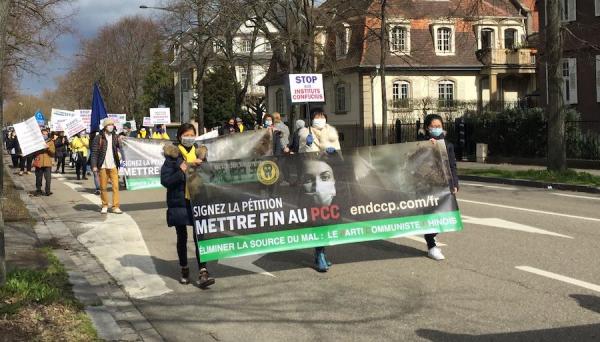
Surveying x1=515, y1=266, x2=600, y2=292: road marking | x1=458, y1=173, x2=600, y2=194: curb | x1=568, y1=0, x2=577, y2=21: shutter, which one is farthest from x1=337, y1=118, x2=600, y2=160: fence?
x1=515, y1=266, x2=600, y2=292: road marking

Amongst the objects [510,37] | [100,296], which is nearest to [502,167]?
[100,296]

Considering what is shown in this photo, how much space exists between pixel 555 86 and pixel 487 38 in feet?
102

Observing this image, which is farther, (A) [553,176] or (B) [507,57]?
(B) [507,57]

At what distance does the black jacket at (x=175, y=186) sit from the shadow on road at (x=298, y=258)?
105 cm

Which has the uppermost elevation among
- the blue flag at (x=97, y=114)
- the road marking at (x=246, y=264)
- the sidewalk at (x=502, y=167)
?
the blue flag at (x=97, y=114)

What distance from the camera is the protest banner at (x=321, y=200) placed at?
7400 millimetres

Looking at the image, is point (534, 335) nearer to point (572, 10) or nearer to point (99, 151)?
point (99, 151)

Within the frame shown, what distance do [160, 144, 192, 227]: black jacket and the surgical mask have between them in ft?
4.59

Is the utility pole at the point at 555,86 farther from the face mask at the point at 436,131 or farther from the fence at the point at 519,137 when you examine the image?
the face mask at the point at 436,131

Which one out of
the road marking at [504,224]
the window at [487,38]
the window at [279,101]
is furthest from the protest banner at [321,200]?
the window at [279,101]

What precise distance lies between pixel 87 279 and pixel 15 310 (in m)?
2.23

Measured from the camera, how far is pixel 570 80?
33906 millimetres

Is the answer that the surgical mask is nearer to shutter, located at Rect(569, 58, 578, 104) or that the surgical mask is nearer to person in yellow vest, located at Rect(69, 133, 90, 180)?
person in yellow vest, located at Rect(69, 133, 90, 180)

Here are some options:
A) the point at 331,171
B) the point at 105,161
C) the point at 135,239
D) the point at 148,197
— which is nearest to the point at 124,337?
the point at 331,171
